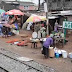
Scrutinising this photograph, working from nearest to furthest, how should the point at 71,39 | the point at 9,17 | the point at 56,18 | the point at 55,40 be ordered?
the point at 55,40 < the point at 71,39 < the point at 56,18 < the point at 9,17

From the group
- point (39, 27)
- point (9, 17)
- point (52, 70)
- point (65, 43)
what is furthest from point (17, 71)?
point (9, 17)

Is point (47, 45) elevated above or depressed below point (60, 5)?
below

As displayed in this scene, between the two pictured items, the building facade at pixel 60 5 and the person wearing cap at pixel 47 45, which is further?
the building facade at pixel 60 5

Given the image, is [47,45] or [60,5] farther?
[60,5]

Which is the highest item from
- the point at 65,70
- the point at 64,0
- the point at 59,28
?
the point at 64,0

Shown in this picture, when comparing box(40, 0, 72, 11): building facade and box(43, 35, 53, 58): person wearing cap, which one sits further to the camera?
box(40, 0, 72, 11): building facade

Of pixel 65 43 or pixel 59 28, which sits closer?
pixel 65 43

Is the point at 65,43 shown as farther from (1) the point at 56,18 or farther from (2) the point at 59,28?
(1) the point at 56,18

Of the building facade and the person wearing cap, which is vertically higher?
the building facade

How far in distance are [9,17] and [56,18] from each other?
9927 mm

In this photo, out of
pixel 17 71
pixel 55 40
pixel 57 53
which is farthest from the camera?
pixel 55 40

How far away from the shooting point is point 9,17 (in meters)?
31.0

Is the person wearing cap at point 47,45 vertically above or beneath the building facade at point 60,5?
beneath

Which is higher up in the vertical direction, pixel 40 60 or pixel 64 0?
pixel 64 0
